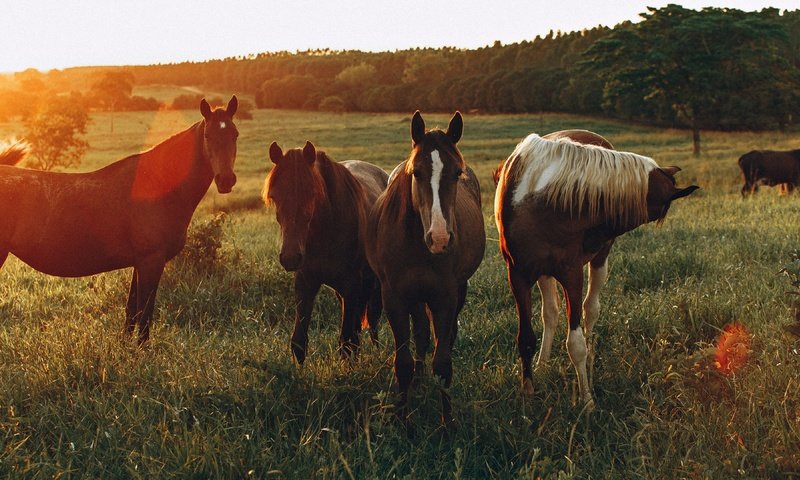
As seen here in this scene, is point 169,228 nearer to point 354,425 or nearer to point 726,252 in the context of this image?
point 354,425

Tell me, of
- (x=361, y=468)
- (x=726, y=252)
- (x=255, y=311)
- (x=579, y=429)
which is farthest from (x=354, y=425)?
(x=726, y=252)

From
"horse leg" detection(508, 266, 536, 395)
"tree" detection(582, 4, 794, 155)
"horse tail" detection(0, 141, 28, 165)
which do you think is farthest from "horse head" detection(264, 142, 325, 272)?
"tree" detection(582, 4, 794, 155)

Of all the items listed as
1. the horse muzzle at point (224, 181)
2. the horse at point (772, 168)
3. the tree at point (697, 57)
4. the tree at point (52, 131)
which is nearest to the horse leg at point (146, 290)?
the horse muzzle at point (224, 181)

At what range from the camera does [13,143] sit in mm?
5949

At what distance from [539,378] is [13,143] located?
17.6 ft

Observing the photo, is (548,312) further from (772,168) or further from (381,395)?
(772,168)

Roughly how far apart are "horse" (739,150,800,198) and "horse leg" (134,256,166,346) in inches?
678

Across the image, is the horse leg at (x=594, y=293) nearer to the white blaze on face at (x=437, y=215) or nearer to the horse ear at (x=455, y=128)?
the horse ear at (x=455, y=128)

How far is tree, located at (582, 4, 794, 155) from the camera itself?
33.6 meters

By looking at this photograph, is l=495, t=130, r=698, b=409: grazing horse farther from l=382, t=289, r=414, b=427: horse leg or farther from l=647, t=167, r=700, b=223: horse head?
l=382, t=289, r=414, b=427: horse leg

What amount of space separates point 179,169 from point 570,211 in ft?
11.2

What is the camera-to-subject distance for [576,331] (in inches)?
172

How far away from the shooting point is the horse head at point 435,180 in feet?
11.4

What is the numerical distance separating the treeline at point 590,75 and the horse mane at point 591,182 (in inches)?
1257
